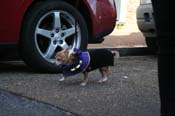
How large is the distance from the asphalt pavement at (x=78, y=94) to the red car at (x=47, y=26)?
0.30m

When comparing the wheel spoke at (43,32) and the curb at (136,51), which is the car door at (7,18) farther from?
the curb at (136,51)

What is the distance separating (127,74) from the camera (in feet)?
22.0

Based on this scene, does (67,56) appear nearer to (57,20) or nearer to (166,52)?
(57,20)

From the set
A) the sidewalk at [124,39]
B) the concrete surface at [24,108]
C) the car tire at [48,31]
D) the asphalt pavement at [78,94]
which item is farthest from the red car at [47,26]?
the sidewalk at [124,39]

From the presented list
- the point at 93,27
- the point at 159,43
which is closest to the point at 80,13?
the point at 93,27

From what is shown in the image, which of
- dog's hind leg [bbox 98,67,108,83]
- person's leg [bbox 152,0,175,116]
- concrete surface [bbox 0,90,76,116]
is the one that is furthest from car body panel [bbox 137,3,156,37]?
person's leg [bbox 152,0,175,116]

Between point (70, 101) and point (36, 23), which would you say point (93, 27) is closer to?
point (36, 23)

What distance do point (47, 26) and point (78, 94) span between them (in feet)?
5.17

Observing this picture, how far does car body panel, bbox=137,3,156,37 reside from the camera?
8195mm

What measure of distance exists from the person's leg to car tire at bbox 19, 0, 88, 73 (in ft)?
11.7

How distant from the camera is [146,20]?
27.2 ft

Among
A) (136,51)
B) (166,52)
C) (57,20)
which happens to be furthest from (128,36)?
(166,52)

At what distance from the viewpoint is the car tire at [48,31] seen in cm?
643

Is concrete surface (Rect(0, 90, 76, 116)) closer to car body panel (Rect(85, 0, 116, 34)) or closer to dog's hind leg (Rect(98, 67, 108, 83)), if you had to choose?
dog's hind leg (Rect(98, 67, 108, 83))
